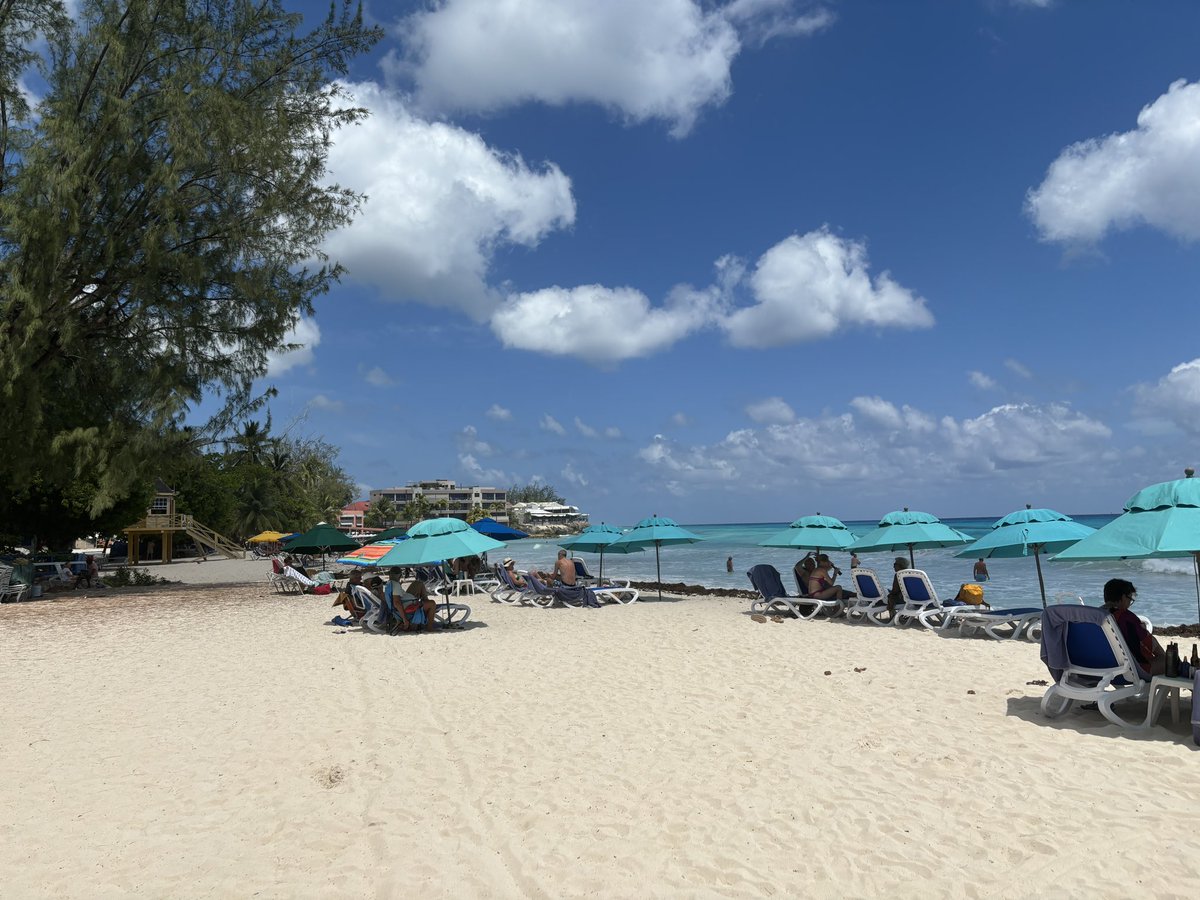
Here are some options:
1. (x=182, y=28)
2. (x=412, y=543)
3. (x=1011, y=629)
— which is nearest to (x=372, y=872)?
(x=412, y=543)

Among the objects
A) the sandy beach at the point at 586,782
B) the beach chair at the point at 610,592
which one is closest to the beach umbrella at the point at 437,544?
the sandy beach at the point at 586,782

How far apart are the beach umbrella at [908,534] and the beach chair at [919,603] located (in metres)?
0.73

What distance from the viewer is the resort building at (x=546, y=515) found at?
151m

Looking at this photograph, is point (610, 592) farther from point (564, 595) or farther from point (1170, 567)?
point (1170, 567)

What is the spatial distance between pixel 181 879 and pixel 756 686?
4.78 metres

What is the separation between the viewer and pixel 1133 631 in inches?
212

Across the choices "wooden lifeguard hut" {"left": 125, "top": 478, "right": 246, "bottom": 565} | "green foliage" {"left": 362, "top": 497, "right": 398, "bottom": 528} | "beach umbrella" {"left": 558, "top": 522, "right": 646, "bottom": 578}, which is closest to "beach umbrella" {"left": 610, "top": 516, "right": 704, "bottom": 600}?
"beach umbrella" {"left": 558, "top": 522, "right": 646, "bottom": 578}

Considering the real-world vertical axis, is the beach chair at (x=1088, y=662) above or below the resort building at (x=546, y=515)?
below

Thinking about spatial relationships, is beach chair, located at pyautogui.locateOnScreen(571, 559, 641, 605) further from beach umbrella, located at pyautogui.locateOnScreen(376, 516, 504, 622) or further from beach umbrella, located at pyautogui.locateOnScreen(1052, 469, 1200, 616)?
beach umbrella, located at pyautogui.locateOnScreen(1052, 469, 1200, 616)

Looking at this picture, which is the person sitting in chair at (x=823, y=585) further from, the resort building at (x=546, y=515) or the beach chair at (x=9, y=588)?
the resort building at (x=546, y=515)

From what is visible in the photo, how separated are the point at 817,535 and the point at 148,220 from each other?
15.4 m

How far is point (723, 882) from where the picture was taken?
322 cm

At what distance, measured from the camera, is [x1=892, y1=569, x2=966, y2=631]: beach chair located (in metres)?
10.4

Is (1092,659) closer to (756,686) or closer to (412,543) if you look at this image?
(756,686)
